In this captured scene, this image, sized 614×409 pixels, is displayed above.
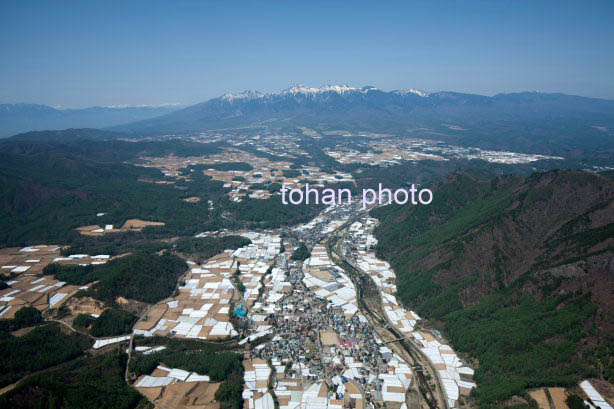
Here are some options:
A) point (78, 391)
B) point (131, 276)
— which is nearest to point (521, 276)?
point (78, 391)

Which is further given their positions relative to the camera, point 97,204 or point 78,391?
point 97,204

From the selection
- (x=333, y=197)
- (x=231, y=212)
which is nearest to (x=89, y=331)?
(x=231, y=212)

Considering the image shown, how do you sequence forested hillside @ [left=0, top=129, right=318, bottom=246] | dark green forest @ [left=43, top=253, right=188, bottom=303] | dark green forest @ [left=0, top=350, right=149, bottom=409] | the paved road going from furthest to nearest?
forested hillside @ [left=0, top=129, right=318, bottom=246] < dark green forest @ [left=43, top=253, right=188, bottom=303] < the paved road < dark green forest @ [left=0, top=350, right=149, bottom=409]

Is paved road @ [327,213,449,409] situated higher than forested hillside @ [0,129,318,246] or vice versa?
forested hillside @ [0,129,318,246]

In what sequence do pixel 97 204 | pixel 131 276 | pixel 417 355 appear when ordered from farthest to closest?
pixel 97 204 → pixel 131 276 → pixel 417 355

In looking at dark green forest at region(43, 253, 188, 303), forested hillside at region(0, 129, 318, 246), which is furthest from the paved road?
forested hillside at region(0, 129, 318, 246)

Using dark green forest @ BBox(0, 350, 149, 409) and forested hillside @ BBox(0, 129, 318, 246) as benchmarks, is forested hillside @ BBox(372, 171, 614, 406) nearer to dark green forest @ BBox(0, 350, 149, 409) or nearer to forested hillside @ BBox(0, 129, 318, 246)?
dark green forest @ BBox(0, 350, 149, 409)

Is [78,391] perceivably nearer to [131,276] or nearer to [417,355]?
[131,276]

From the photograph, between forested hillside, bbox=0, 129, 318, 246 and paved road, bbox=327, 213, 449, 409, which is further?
forested hillside, bbox=0, 129, 318, 246

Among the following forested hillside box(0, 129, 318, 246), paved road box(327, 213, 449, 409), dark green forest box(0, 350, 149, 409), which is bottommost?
paved road box(327, 213, 449, 409)
